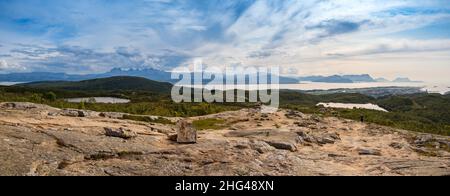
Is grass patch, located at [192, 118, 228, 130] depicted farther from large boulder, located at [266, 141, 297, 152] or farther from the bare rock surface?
large boulder, located at [266, 141, 297, 152]

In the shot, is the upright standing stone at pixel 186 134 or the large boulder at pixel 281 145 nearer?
the upright standing stone at pixel 186 134

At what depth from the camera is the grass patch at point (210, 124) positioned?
133 ft

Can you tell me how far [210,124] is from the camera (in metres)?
43.0

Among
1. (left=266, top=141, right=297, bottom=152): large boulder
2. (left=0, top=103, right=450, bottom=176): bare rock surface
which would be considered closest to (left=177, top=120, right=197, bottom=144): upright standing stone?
(left=0, top=103, right=450, bottom=176): bare rock surface

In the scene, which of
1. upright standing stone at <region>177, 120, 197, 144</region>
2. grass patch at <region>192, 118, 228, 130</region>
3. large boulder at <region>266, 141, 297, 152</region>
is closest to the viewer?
upright standing stone at <region>177, 120, 197, 144</region>

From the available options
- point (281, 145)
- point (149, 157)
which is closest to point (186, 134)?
point (149, 157)

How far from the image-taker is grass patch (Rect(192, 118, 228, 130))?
133ft

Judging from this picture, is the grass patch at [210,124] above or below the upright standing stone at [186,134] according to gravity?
below

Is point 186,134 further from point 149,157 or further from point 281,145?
point 281,145

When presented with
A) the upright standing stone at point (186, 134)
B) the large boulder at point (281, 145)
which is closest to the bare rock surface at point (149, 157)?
the large boulder at point (281, 145)

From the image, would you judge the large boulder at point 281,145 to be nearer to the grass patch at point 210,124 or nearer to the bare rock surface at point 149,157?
the bare rock surface at point 149,157
